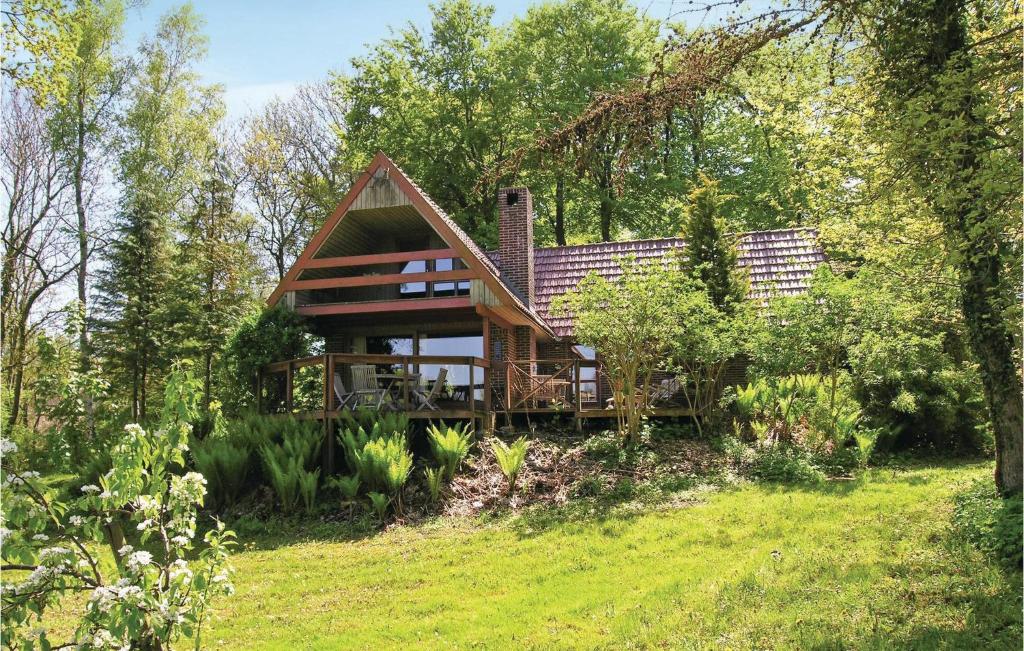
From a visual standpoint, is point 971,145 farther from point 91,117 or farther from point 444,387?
point 91,117

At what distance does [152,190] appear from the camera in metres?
21.1

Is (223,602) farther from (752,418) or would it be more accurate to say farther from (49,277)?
(49,277)

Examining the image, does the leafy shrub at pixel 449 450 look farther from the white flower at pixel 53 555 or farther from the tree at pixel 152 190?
the tree at pixel 152 190

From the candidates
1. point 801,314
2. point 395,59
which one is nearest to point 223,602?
point 801,314

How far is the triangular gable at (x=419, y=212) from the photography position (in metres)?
13.5

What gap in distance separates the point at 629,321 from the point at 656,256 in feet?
25.3

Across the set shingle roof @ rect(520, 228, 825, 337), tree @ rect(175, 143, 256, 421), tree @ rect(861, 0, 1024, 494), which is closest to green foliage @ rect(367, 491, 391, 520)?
tree @ rect(861, 0, 1024, 494)

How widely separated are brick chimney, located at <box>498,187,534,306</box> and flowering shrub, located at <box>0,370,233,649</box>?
534 inches

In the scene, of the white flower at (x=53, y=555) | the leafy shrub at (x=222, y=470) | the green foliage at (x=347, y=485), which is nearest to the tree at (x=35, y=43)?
the leafy shrub at (x=222, y=470)

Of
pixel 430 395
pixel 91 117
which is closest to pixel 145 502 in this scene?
pixel 430 395

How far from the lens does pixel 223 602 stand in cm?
706

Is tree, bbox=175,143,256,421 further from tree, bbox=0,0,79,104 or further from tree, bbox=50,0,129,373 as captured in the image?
tree, bbox=0,0,79,104

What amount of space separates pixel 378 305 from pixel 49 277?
13.4 m

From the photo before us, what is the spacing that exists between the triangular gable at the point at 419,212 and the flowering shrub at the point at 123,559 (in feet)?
30.8
